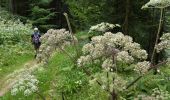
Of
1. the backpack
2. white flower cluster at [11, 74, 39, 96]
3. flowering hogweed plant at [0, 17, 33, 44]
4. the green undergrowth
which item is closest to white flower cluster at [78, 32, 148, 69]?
white flower cluster at [11, 74, 39, 96]

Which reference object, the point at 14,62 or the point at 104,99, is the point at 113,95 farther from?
the point at 14,62

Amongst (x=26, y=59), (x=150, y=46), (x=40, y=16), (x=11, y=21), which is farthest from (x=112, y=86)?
(x=40, y=16)

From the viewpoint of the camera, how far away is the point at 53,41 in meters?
11.0

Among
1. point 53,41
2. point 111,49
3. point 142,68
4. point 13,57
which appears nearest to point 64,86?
point 53,41

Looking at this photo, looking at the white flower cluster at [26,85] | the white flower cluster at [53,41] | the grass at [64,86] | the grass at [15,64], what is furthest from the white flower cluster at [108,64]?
the grass at [15,64]

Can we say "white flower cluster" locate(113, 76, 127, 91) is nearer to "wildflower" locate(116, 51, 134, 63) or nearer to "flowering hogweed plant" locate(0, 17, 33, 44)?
"wildflower" locate(116, 51, 134, 63)

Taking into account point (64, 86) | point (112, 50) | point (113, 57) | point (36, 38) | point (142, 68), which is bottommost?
point (64, 86)

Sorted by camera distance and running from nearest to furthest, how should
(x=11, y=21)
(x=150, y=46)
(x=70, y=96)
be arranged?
(x=70, y=96)
(x=150, y=46)
(x=11, y=21)

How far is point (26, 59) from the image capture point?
26812 millimetres

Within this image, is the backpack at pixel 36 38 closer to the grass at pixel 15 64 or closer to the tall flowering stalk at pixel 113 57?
the grass at pixel 15 64

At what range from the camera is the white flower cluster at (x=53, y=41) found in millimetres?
11078

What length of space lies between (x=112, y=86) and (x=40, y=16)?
2885 cm

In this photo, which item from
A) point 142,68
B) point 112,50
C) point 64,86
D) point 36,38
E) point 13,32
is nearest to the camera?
point 142,68

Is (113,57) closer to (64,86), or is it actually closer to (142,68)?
(142,68)
